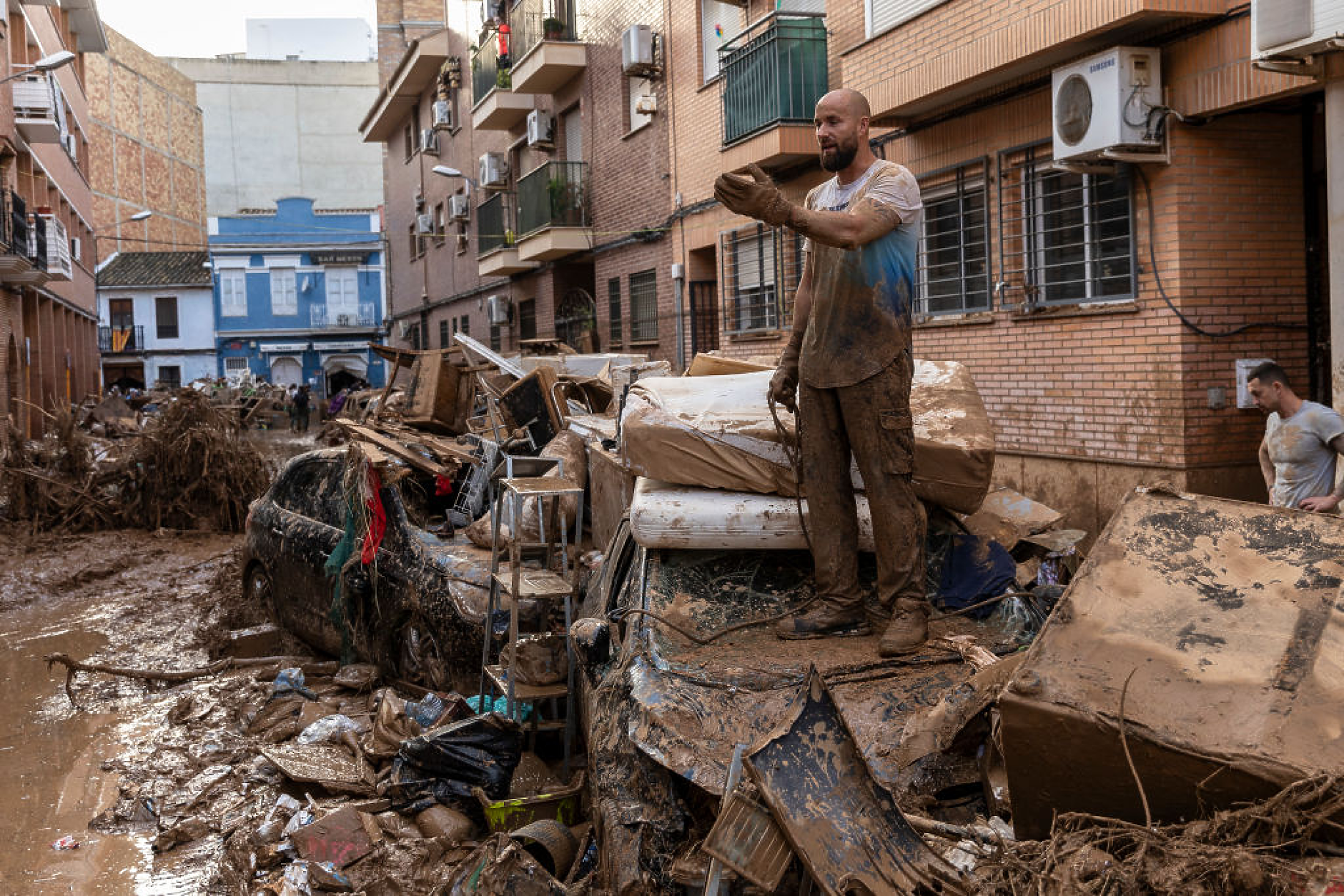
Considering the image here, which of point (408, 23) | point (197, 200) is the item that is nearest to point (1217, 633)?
point (408, 23)

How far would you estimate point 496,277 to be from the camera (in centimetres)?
2792

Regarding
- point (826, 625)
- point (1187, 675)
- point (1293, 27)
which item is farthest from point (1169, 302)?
point (1187, 675)

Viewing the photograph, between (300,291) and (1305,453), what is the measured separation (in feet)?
176

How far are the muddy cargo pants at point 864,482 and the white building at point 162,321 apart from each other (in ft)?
182

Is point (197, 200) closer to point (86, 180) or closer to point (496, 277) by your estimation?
point (86, 180)

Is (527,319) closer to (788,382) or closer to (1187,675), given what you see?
(788,382)

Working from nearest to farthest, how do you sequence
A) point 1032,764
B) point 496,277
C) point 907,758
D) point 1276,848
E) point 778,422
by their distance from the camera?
1. point 1276,848
2. point 1032,764
3. point 907,758
4. point 778,422
5. point 496,277

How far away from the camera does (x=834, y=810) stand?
2.90 m

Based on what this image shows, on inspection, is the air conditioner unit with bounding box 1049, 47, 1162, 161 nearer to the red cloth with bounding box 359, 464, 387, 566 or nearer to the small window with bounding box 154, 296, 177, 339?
the red cloth with bounding box 359, 464, 387, 566

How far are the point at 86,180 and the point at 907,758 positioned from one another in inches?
1717

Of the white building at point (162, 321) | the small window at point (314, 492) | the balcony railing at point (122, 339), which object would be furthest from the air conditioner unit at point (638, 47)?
the balcony railing at point (122, 339)

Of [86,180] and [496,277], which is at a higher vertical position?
[86,180]

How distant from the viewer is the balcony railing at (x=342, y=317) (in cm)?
5525

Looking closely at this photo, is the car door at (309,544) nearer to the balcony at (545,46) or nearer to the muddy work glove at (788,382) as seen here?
the muddy work glove at (788,382)
